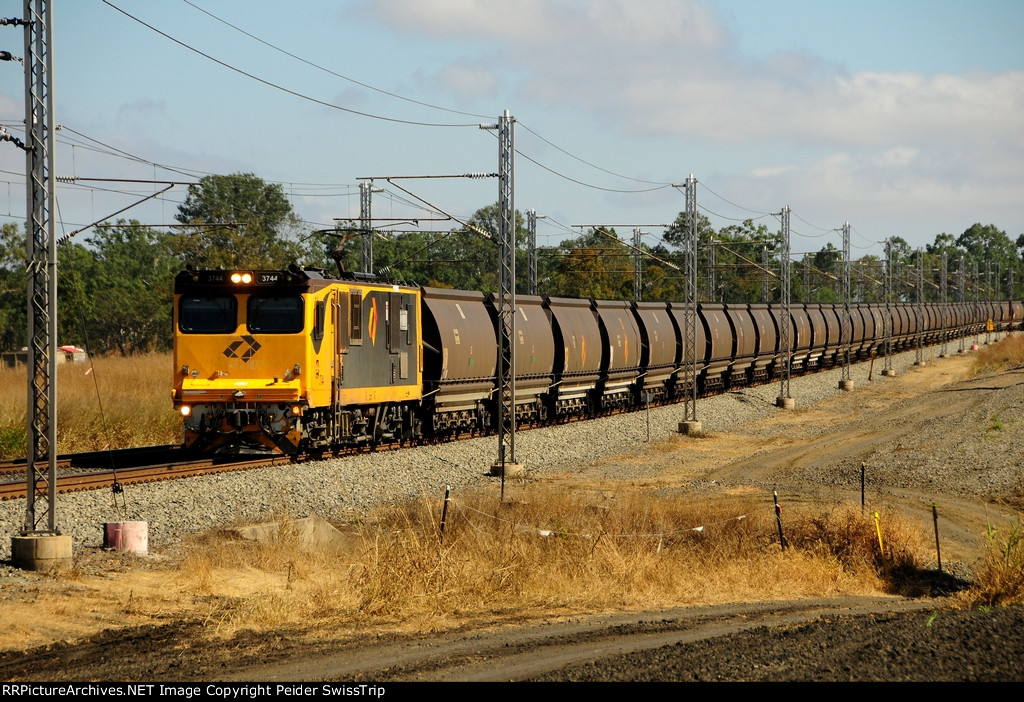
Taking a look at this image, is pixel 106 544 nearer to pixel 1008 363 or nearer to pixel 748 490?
pixel 748 490

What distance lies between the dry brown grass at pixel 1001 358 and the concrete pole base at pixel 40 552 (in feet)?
187

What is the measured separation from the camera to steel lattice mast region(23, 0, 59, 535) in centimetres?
1379

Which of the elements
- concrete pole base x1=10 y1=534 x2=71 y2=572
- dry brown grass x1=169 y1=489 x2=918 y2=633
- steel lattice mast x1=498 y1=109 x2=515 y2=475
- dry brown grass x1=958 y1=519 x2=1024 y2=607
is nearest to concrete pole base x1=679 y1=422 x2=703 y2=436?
steel lattice mast x1=498 y1=109 x2=515 y2=475

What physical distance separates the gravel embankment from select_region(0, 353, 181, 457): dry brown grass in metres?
6.02

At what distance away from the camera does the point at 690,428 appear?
111ft

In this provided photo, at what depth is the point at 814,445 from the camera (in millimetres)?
30453

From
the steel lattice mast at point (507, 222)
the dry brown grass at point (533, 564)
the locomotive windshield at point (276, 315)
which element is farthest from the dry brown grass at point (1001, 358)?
the locomotive windshield at point (276, 315)

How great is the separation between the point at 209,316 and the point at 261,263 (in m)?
35.5

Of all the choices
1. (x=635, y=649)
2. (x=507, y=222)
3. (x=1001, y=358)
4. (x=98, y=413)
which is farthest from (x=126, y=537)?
(x=1001, y=358)

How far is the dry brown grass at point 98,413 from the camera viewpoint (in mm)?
26547

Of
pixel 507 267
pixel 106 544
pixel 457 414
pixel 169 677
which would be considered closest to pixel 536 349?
pixel 457 414

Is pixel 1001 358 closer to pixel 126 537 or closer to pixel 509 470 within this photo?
pixel 509 470

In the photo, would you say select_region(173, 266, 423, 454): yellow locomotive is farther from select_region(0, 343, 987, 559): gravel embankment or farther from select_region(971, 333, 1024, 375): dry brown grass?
select_region(971, 333, 1024, 375): dry brown grass

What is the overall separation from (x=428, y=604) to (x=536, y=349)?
19297mm
